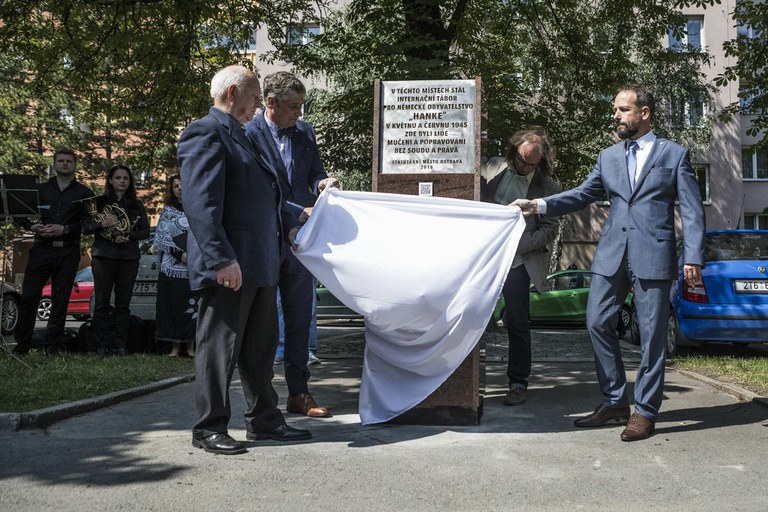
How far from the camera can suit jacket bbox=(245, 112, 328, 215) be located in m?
5.85

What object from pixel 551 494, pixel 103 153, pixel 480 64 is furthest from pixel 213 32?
pixel 103 153

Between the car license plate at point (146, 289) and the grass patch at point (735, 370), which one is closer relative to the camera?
the grass patch at point (735, 370)

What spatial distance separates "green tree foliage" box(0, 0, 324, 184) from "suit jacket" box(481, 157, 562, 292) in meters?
6.68

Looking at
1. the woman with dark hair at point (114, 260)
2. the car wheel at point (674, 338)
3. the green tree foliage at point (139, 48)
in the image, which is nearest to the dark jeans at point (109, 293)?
the woman with dark hair at point (114, 260)

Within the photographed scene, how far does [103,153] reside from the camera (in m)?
35.8

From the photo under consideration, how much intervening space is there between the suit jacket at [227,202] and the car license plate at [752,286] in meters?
7.14

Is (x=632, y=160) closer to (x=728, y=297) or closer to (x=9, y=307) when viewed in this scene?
(x=728, y=297)

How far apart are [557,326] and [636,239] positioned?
14.4 metres

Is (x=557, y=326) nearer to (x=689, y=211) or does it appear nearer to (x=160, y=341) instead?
(x=160, y=341)

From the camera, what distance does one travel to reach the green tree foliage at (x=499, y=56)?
14.4 meters

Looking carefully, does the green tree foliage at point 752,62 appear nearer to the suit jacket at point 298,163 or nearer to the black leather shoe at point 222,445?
the suit jacket at point 298,163

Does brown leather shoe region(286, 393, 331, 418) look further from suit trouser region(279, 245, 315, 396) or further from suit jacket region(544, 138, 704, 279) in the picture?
suit jacket region(544, 138, 704, 279)

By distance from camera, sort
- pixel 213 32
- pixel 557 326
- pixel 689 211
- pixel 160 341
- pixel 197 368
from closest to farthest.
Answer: pixel 197 368 < pixel 689 211 < pixel 160 341 < pixel 213 32 < pixel 557 326

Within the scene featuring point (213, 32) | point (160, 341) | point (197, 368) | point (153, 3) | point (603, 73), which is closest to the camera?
point (197, 368)
